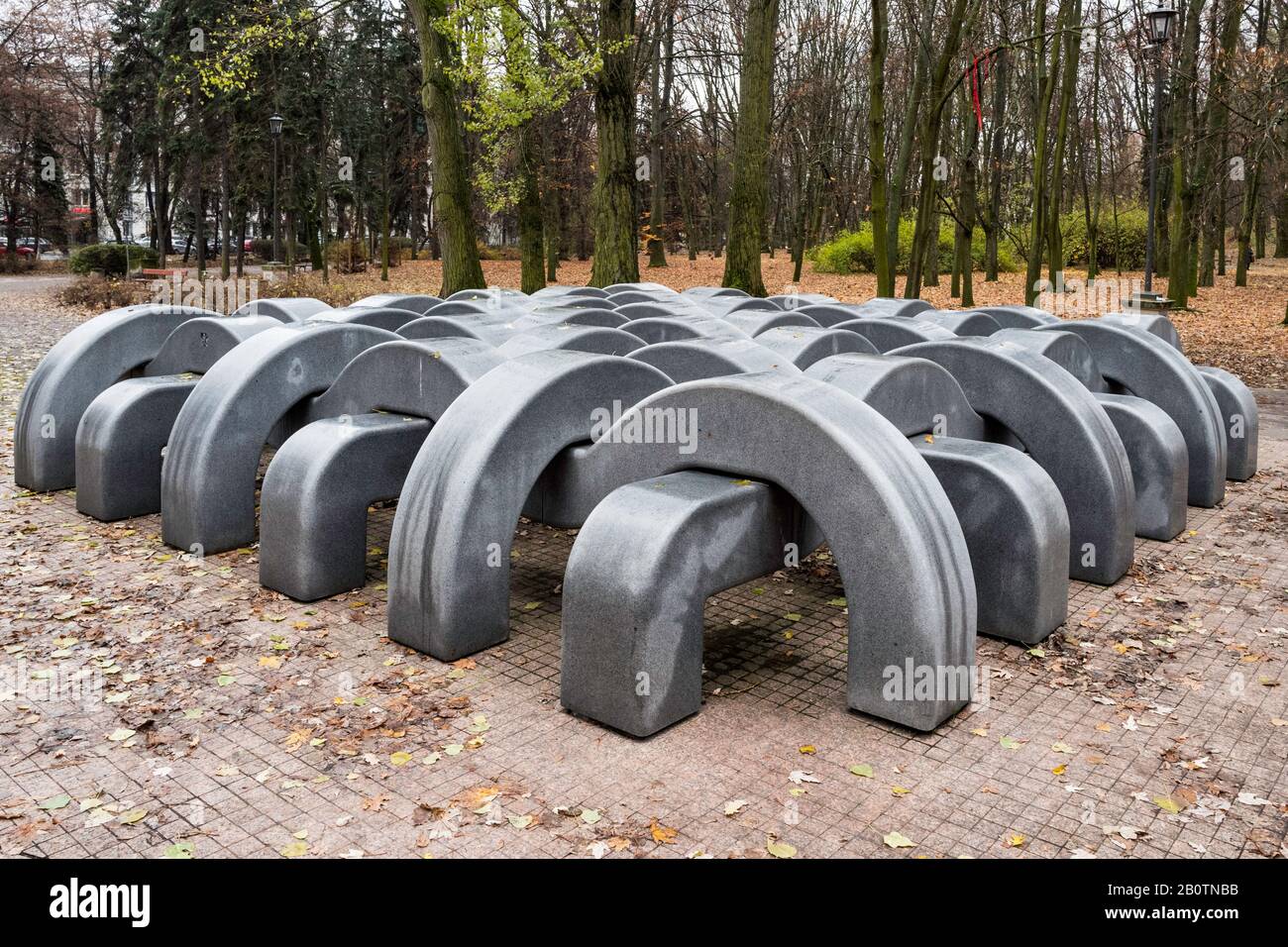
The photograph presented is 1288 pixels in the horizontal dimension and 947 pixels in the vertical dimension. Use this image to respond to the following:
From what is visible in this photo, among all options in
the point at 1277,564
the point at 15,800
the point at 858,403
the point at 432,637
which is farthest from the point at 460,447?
the point at 1277,564

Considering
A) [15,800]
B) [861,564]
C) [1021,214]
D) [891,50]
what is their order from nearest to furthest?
[15,800]
[861,564]
[891,50]
[1021,214]

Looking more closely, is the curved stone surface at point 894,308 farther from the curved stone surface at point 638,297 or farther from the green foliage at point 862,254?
the green foliage at point 862,254

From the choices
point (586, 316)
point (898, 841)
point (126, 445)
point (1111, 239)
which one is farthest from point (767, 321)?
point (1111, 239)

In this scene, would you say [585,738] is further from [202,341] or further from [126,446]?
[202,341]

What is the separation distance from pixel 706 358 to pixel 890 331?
2607 mm

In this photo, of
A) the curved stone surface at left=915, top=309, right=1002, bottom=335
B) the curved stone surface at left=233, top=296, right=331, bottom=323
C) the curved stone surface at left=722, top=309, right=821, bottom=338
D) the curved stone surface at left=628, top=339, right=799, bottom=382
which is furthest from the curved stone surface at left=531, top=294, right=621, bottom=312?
the curved stone surface at left=915, top=309, right=1002, bottom=335

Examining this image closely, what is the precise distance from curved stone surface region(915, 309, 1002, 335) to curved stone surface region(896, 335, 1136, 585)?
3093 mm

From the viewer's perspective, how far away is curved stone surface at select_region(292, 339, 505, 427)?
21.4ft

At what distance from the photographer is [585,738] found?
4598mm

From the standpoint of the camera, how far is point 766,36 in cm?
1781

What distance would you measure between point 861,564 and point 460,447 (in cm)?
209

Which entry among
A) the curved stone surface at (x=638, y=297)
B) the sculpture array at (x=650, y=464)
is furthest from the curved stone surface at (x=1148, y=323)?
the curved stone surface at (x=638, y=297)

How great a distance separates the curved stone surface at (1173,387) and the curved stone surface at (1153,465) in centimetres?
101

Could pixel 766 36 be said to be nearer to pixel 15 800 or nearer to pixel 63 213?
pixel 15 800
